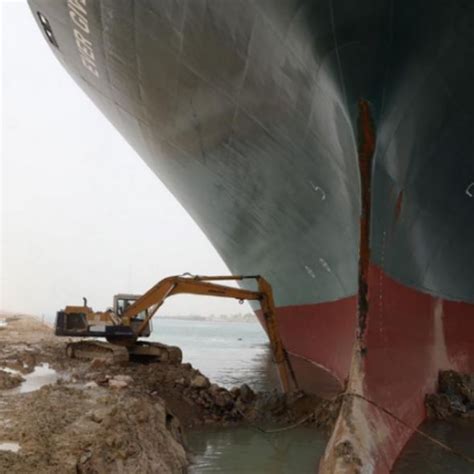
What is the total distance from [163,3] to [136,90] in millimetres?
2490

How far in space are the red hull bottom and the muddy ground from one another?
1.12m

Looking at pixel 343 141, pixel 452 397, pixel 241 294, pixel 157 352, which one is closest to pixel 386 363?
pixel 452 397

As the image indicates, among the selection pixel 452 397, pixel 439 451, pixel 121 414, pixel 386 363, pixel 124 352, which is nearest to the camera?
pixel 121 414

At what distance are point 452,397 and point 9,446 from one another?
5.36 metres

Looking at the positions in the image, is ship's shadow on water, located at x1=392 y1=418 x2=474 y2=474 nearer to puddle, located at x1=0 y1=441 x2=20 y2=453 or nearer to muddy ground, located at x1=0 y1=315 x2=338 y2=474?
muddy ground, located at x1=0 y1=315 x2=338 y2=474

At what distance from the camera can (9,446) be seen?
3.97 m

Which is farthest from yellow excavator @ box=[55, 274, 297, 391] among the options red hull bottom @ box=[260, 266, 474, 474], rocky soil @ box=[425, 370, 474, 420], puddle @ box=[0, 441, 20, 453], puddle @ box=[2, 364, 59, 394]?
puddle @ box=[0, 441, 20, 453]

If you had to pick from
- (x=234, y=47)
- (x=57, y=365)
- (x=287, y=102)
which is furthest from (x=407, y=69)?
(x=57, y=365)

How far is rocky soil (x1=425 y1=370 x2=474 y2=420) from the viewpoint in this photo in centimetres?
641

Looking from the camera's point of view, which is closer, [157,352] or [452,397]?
[452,397]

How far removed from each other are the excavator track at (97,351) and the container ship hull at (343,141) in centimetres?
358

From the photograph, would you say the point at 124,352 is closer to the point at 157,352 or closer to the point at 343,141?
the point at 157,352

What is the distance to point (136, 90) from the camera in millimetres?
8336

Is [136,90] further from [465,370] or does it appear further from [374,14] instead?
[465,370]
